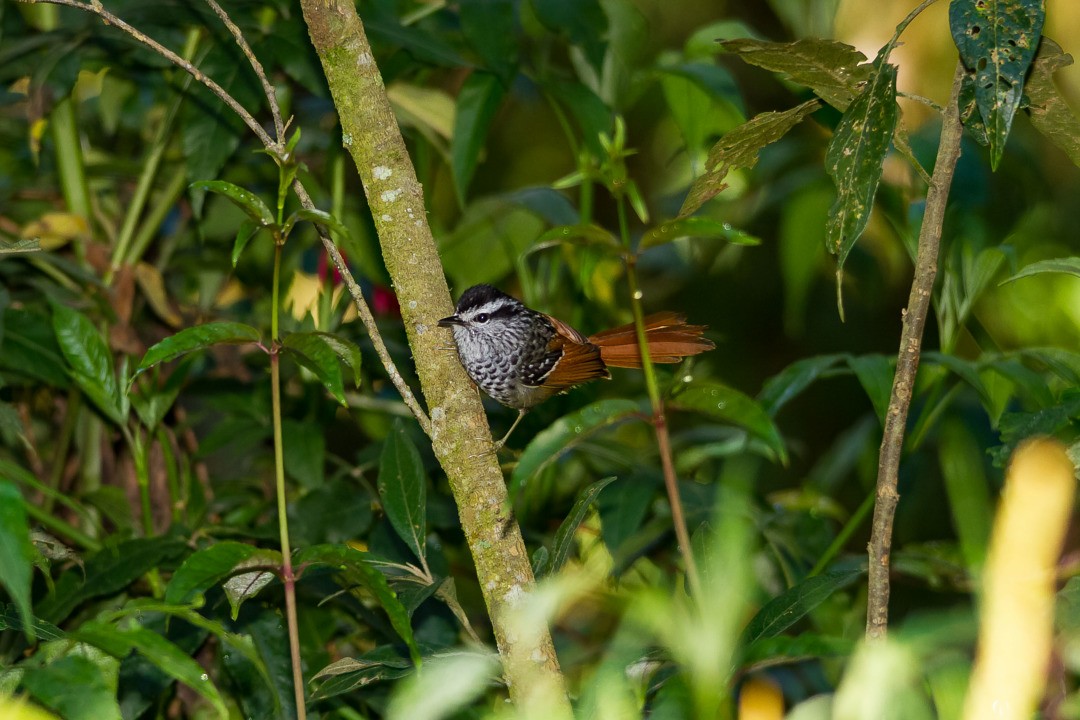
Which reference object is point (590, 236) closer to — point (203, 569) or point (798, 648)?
point (798, 648)

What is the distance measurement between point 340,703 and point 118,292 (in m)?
1.28

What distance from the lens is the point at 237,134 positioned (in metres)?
2.39

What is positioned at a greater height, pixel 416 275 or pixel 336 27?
pixel 336 27

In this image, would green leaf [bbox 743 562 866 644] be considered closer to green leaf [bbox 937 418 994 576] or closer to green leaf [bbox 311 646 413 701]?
green leaf [bbox 311 646 413 701]

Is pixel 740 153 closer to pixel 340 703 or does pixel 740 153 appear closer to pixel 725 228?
pixel 725 228

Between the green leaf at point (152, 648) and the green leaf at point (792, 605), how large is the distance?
2.37 feet

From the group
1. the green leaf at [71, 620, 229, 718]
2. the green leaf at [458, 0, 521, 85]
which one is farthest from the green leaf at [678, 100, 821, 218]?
the green leaf at [458, 0, 521, 85]

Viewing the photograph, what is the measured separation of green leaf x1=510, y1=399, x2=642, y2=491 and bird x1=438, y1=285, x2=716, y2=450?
155 centimetres

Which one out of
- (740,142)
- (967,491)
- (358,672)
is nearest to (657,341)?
(967,491)

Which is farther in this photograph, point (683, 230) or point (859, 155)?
point (859, 155)

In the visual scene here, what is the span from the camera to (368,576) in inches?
52.1

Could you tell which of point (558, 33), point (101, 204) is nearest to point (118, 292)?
point (101, 204)

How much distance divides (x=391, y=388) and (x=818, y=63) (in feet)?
5.78

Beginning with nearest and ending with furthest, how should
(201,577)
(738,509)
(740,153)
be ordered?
(201,577) < (740,153) < (738,509)
